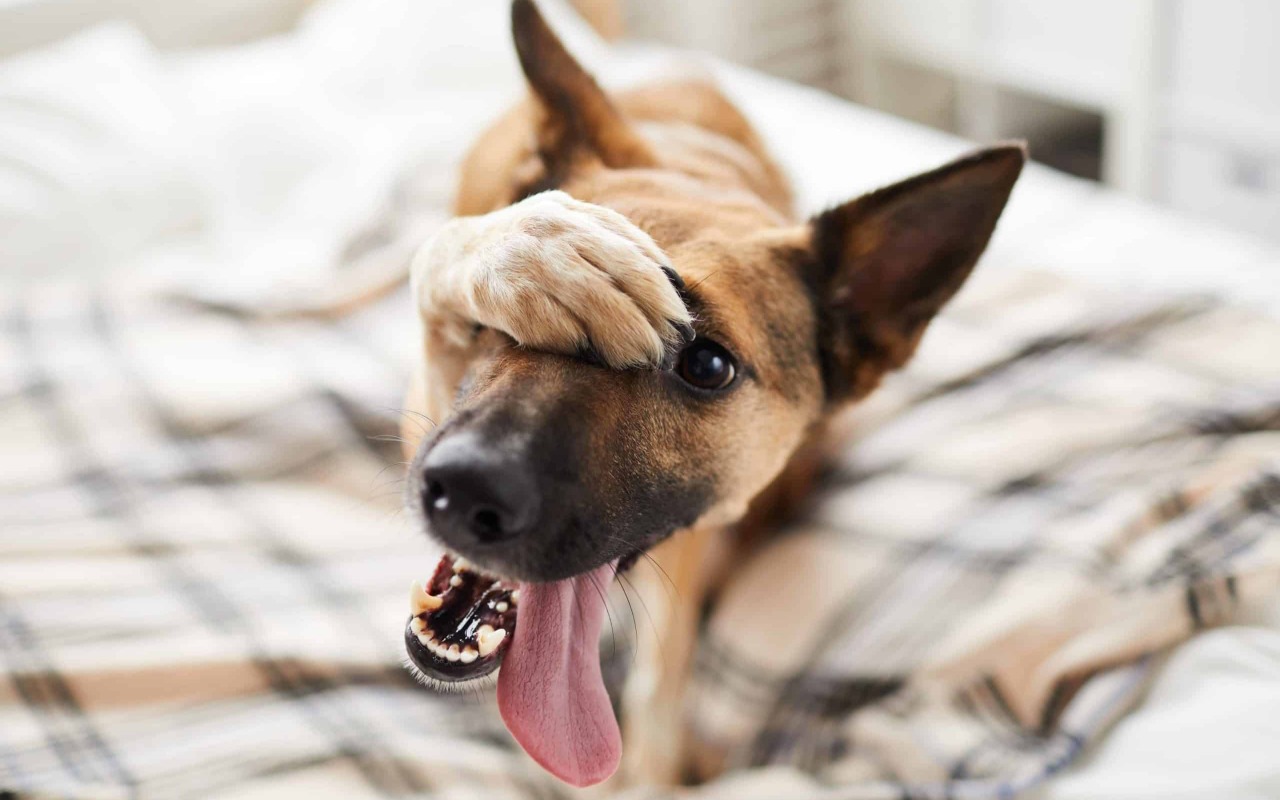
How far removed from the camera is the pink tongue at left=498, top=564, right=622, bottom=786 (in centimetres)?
89

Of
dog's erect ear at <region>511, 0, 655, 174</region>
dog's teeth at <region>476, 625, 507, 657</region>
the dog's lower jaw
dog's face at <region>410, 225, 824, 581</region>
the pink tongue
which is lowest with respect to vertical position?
the dog's lower jaw

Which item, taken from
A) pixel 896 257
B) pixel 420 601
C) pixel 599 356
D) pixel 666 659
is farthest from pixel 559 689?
pixel 666 659

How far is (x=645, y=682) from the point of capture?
170cm

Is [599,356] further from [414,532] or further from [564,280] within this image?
[414,532]

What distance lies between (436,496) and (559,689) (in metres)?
0.23

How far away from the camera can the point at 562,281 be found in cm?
74

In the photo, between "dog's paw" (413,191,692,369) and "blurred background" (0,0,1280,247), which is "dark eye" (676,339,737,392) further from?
"blurred background" (0,0,1280,247)

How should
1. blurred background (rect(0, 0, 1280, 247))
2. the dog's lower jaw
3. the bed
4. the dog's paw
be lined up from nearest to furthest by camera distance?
the dog's paw < the bed < the dog's lower jaw < blurred background (rect(0, 0, 1280, 247))

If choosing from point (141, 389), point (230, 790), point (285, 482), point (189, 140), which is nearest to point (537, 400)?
point (230, 790)

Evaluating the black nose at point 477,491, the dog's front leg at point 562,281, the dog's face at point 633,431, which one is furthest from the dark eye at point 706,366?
the black nose at point 477,491

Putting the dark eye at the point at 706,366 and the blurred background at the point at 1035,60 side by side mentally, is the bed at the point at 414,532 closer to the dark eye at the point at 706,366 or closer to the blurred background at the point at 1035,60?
the dark eye at the point at 706,366

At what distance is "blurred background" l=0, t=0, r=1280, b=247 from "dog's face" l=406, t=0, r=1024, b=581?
251cm

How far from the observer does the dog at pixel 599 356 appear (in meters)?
0.77

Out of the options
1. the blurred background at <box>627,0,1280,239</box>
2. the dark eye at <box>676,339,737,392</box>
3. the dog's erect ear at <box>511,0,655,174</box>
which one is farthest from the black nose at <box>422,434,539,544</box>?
the blurred background at <box>627,0,1280,239</box>
